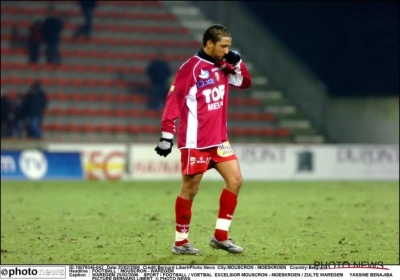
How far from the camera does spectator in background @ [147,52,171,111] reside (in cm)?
2372

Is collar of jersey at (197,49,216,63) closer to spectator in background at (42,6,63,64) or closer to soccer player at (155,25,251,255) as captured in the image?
soccer player at (155,25,251,255)

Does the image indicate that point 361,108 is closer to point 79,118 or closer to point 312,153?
point 312,153

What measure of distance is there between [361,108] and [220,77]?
15.8 meters

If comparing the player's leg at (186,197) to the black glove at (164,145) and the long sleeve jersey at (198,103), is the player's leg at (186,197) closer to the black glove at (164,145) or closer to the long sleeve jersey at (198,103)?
the long sleeve jersey at (198,103)

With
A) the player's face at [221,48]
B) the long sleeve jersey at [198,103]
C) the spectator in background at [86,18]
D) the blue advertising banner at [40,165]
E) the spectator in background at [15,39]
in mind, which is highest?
the spectator in background at [86,18]

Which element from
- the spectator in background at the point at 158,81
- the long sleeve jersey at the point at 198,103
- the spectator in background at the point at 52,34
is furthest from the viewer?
the spectator in background at the point at 158,81

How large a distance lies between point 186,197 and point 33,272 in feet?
6.30

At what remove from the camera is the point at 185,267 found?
239 inches

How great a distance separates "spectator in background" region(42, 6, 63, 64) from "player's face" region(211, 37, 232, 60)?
16.7m

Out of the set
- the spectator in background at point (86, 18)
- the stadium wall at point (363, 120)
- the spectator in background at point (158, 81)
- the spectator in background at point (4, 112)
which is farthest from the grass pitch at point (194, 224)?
the spectator in background at point (86, 18)

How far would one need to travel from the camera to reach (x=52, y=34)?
23.6 metres

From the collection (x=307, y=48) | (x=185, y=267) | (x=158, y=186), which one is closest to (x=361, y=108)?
(x=307, y=48)

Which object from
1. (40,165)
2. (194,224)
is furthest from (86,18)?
(194,224)

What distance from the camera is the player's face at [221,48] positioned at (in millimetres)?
7375
